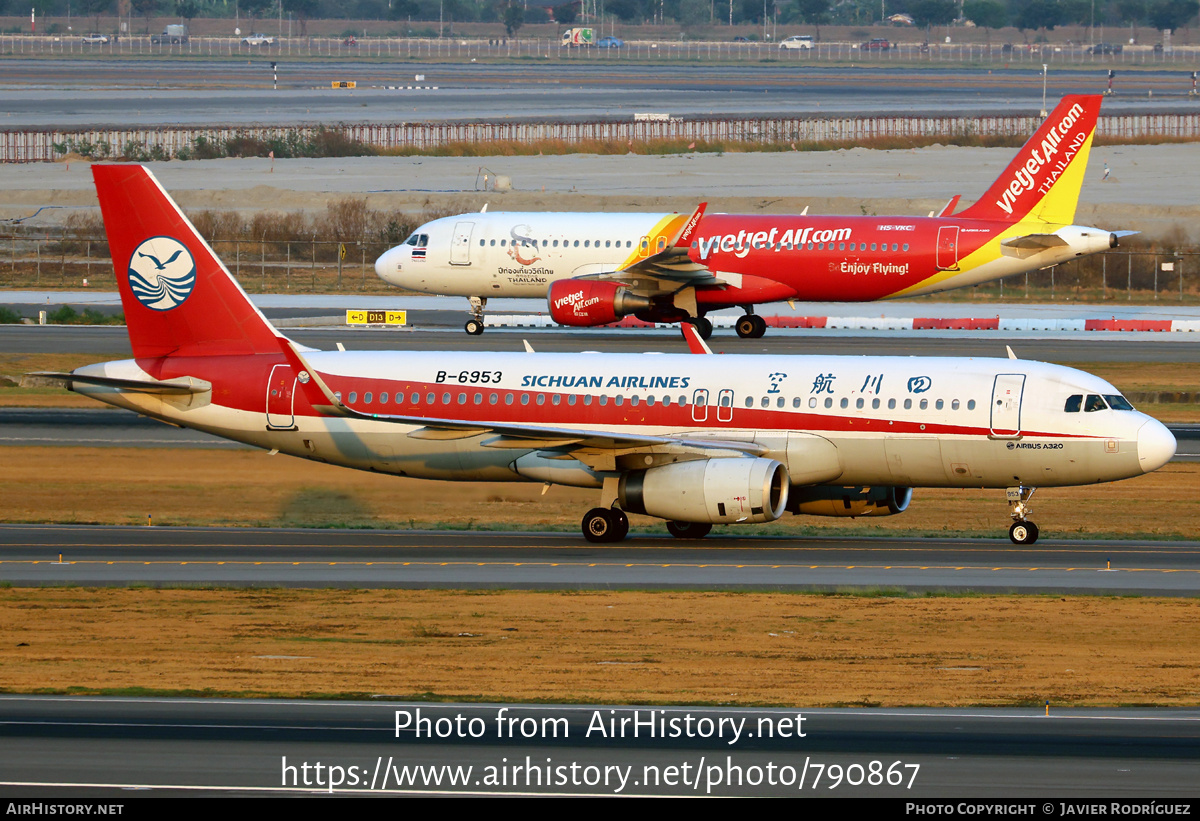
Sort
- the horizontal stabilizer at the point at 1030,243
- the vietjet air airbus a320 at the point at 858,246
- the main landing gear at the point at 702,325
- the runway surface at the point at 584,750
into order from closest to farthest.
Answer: the runway surface at the point at 584,750 < the vietjet air airbus a320 at the point at 858,246 < the horizontal stabilizer at the point at 1030,243 < the main landing gear at the point at 702,325

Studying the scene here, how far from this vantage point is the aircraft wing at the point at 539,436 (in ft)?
120

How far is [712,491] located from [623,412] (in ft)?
12.9

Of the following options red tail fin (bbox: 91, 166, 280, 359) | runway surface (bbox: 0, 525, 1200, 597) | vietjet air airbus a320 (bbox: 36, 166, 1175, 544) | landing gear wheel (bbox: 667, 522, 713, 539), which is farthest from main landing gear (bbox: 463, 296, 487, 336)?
landing gear wheel (bbox: 667, 522, 713, 539)

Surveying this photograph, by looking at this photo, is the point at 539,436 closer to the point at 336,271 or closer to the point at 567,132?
the point at 336,271

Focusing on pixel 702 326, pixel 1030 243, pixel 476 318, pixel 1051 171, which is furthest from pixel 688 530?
pixel 1051 171

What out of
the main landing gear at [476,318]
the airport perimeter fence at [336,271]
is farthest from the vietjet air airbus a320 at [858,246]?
the airport perimeter fence at [336,271]

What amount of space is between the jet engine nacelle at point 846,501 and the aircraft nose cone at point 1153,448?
5.48 meters

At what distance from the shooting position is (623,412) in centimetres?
3881

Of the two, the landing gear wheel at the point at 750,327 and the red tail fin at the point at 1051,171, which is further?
the landing gear wheel at the point at 750,327

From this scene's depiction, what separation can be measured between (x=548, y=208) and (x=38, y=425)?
5919 centimetres

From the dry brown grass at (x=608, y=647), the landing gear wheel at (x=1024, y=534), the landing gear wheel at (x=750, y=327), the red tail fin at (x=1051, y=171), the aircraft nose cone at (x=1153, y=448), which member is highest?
the red tail fin at (x=1051, y=171)

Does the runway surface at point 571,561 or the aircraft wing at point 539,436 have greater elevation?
the aircraft wing at point 539,436

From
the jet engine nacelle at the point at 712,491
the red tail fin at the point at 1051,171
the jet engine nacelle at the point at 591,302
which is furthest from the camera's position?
the red tail fin at the point at 1051,171

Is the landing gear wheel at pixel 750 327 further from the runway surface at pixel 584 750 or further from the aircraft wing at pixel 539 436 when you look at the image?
the runway surface at pixel 584 750
